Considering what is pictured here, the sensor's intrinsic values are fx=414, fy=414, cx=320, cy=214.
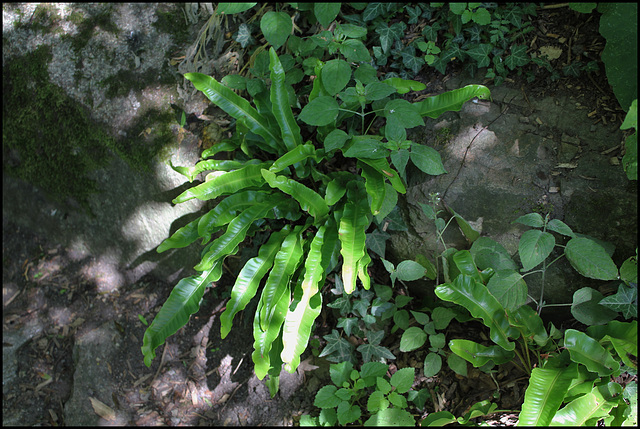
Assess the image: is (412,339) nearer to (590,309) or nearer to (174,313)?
(590,309)

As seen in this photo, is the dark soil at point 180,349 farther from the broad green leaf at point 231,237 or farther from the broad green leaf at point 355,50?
the broad green leaf at point 231,237

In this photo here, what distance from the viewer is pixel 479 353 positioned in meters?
2.00

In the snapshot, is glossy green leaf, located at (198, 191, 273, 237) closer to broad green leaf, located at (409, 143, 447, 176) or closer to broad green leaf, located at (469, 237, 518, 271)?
broad green leaf, located at (409, 143, 447, 176)

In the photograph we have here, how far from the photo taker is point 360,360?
2.42m

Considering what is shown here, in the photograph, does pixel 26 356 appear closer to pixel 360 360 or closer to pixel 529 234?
pixel 360 360

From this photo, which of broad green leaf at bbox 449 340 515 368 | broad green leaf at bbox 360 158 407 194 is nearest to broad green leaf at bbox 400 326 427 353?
broad green leaf at bbox 449 340 515 368

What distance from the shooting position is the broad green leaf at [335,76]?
2193 mm

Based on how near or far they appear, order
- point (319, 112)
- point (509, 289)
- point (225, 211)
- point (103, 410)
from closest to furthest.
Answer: point (509, 289) → point (319, 112) → point (225, 211) → point (103, 410)

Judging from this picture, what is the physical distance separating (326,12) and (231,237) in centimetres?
141

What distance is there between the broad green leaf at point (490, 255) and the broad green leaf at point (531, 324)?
22 centimetres

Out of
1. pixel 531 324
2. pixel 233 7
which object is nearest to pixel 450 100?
pixel 531 324

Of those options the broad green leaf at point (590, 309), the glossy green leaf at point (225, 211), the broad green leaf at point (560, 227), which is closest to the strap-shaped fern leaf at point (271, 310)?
the glossy green leaf at point (225, 211)

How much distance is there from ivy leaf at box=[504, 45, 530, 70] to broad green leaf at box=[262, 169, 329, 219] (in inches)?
52.6

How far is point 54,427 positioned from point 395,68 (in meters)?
3.29
